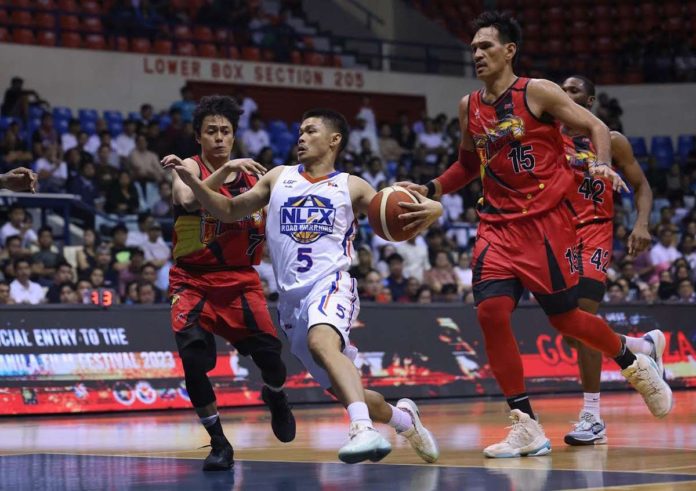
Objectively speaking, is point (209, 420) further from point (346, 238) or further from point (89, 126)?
point (89, 126)

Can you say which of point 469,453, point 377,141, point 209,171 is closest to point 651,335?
point 469,453

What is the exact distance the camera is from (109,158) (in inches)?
789

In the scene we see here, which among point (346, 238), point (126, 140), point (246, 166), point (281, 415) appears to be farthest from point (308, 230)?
point (126, 140)

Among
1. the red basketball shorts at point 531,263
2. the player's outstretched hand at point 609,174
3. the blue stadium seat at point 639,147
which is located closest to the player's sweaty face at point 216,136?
the red basketball shorts at point 531,263

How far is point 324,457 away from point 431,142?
17.6 meters

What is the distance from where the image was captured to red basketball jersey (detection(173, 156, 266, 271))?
799 cm

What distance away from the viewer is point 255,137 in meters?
22.8

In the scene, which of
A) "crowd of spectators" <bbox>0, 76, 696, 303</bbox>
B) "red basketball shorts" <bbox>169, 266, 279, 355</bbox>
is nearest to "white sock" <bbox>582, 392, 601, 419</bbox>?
"red basketball shorts" <bbox>169, 266, 279, 355</bbox>

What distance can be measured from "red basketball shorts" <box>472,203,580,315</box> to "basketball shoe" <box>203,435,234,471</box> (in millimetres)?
1822

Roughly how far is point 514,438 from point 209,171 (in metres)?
2.50

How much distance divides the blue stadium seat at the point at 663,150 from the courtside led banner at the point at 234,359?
35.4ft

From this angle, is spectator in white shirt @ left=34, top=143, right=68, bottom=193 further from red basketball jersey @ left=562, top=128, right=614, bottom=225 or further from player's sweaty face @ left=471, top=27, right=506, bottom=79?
player's sweaty face @ left=471, top=27, right=506, bottom=79

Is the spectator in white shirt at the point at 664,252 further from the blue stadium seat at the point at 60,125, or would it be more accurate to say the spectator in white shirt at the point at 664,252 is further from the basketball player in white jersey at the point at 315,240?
the basketball player in white jersey at the point at 315,240

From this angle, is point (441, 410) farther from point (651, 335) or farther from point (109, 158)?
point (109, 158)
